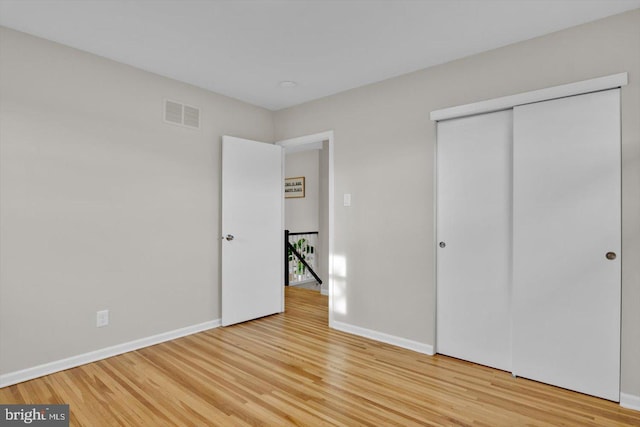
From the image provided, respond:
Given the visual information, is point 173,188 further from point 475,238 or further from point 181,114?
point 475,238

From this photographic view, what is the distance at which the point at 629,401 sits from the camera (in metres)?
2.18

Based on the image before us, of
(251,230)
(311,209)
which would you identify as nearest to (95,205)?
(251,230)

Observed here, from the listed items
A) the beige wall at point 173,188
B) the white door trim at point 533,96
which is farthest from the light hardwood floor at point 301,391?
the white door trim at point 533,96

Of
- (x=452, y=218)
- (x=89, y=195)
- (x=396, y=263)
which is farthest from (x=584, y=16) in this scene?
(x=89, y=195)

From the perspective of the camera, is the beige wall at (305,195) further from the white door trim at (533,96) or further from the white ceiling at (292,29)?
the white door trim at (533,96)

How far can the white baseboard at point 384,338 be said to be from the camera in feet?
10.1

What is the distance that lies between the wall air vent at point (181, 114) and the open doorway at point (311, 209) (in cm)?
226

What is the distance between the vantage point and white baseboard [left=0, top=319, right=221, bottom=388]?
247 cm

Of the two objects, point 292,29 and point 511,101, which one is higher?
point 292,29

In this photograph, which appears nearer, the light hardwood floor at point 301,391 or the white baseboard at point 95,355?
the light hardwood floor at point 301,391

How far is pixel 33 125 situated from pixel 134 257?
4.15ft

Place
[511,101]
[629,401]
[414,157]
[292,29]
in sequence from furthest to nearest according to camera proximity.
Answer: [414,157] → [511,101] → [292,29] → [629,401]

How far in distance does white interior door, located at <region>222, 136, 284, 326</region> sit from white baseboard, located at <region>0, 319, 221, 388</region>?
0.37 meters

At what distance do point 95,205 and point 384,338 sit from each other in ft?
9.22
